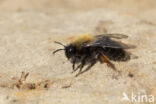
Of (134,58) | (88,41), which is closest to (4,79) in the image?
(88,41)

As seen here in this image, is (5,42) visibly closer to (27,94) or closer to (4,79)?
(4,79)

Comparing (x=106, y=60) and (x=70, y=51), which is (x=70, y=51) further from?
(x=106, y=60)

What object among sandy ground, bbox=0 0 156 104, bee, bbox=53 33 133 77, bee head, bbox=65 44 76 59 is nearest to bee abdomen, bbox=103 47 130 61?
bee, bbox=53 33 133 77

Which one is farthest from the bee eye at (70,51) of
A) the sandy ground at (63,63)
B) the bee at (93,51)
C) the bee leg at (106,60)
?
the bee leg at (106,60)

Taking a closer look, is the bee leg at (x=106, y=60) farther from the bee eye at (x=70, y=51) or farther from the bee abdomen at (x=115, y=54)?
the bee eye at (x=70, y=51)

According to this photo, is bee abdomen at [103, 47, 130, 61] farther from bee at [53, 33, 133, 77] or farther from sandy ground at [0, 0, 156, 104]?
sandy ground at [0, 0, 156, 104]

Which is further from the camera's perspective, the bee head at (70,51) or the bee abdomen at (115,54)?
the bee abdomen at (115,54)

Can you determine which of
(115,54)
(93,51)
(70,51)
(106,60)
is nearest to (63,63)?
(70,51)
